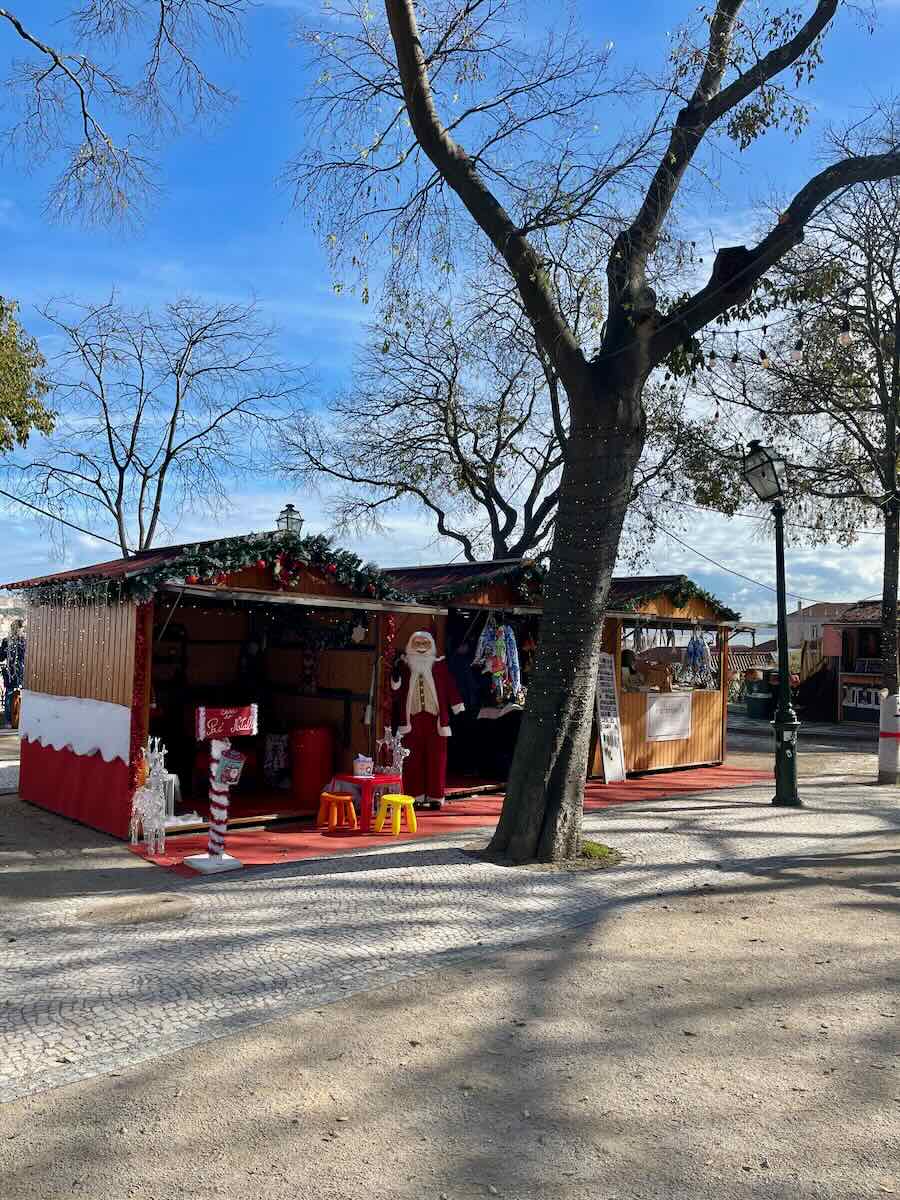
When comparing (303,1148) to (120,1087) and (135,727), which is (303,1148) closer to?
(120,1087)

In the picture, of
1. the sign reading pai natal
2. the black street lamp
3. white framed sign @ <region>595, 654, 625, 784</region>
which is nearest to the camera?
the sign reading pai natal

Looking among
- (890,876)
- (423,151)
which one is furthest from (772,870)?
(423,151)

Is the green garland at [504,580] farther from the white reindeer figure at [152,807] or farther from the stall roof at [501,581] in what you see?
the white reindeer figure at [152,807]

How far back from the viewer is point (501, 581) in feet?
42.4

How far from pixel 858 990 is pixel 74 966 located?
4.44 meters

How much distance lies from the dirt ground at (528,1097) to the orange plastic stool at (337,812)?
435cm

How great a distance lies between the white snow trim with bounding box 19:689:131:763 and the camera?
31.3ft

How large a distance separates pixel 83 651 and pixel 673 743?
9540 mm

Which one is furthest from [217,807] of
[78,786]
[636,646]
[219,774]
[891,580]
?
[891,580]

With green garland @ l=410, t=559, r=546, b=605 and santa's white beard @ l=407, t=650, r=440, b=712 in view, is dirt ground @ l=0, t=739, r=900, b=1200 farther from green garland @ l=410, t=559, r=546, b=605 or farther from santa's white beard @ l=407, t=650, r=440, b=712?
green garland @ l=410, t=559, r=546, b=605

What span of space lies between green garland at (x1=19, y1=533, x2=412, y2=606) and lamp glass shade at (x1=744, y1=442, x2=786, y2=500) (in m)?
4.46

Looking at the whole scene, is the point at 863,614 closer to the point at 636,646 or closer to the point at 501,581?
the point at 636,646

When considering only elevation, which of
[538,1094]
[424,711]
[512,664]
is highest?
[512,664]

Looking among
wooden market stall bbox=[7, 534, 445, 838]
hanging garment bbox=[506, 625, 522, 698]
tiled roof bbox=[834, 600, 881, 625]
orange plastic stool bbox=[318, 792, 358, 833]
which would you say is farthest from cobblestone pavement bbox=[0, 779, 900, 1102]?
tiled roof bbox=[834, 600, 881, 625]
